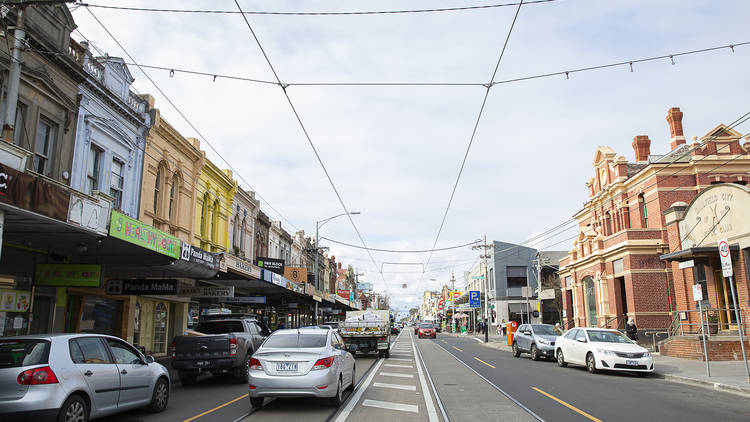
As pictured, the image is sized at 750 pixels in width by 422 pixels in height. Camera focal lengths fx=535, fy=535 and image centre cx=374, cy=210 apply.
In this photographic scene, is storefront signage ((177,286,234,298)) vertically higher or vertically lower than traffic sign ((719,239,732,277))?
lower

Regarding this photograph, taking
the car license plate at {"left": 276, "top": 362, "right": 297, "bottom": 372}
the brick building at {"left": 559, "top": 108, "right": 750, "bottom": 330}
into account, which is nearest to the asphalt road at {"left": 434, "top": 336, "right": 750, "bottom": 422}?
the car license plate at {"left": 276, "top": 362, "right": 297, "bottom": 372}

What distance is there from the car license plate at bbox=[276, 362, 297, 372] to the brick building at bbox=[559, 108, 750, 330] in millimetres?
20804

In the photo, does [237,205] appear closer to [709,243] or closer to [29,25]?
[29,25]

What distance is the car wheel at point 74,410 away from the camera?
722 cm

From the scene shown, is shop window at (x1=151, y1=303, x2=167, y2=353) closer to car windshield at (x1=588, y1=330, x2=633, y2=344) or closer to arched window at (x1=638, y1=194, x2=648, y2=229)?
car windshield at (x1=588, y1=330, x2=633, y2=344)

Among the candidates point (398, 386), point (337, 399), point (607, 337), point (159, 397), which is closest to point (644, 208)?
point (607, 337)

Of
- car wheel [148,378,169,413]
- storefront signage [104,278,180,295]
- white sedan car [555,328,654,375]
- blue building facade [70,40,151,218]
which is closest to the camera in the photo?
car wheel [148,378,169,413]

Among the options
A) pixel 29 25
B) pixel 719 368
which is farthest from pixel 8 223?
pixel 719 368

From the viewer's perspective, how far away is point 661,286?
28891mm

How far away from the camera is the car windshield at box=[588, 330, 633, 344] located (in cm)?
1755

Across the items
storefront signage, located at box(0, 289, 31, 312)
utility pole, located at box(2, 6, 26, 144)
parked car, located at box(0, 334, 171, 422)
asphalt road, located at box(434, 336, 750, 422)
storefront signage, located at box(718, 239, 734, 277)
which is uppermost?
utility pole, located at box(2, 6, 26, 144)

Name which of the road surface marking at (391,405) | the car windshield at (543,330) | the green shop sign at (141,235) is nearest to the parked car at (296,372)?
the road surface marking at (391,405)

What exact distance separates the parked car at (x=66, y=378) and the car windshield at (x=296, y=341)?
2.40 metres

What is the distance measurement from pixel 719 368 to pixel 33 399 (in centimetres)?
1850
